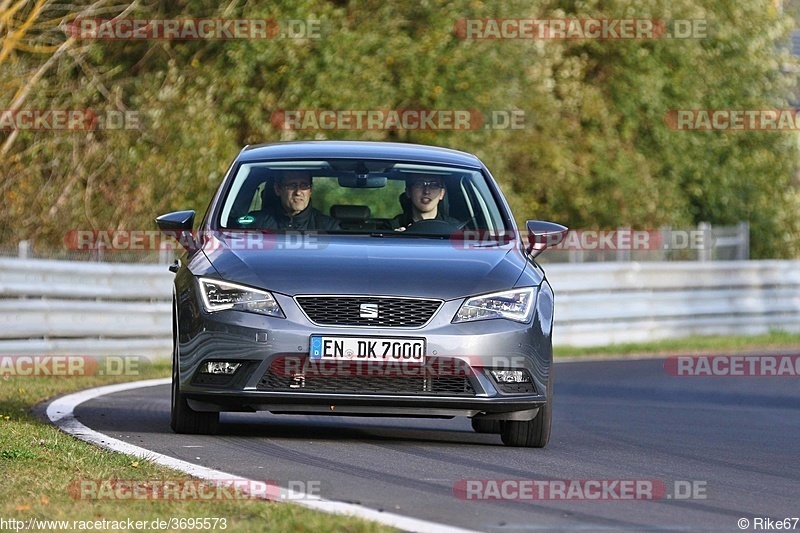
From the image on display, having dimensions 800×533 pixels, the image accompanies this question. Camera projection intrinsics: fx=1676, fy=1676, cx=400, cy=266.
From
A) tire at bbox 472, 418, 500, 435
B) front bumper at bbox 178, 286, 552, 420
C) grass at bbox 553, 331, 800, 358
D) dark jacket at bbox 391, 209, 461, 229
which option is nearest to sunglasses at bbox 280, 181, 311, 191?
dark jacket at bbox 391, 209, 461, 229

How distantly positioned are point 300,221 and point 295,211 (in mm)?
109

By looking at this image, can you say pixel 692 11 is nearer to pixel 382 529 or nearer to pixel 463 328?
pixel 463 328

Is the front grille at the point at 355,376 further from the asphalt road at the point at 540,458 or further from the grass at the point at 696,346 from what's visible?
the grass at the point at 696,346

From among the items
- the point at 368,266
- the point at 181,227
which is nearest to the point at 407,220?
the point at 368,266

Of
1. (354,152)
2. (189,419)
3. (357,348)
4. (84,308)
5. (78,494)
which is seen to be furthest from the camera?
(84,308)

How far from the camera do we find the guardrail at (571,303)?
14.9m

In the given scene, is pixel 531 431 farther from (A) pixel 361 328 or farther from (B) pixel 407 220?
(B) pixel 407 220

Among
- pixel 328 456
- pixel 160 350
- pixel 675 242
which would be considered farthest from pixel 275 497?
pixel 675 242

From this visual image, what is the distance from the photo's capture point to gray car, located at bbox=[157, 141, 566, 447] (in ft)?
26.9

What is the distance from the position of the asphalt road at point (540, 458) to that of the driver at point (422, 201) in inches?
48.0

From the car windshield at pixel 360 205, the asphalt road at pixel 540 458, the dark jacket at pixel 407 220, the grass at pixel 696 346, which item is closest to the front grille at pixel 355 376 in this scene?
the asphalt road at pixel 540 458

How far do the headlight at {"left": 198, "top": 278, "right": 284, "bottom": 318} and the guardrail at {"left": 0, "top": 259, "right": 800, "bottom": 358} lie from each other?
6.34 m

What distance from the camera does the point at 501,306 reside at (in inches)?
332

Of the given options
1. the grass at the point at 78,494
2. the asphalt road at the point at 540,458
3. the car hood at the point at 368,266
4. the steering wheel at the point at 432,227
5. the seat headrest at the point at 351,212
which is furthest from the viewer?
the seat headrest at the point at 351,212
